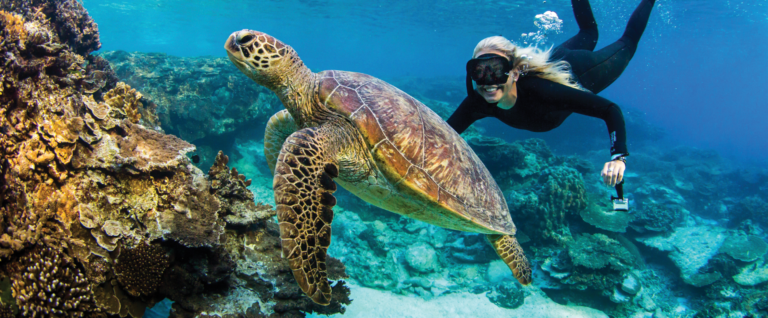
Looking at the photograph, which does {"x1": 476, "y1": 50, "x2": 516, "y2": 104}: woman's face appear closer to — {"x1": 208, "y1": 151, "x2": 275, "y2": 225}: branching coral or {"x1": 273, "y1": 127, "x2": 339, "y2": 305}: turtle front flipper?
{"x1": 273, "y1": 127, "x2": 339, "y2": 305}: turtle front flipper

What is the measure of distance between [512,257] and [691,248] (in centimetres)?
721

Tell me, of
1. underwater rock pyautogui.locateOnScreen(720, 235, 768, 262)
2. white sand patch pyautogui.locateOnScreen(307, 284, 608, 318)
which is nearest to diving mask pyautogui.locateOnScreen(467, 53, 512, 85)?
white sand patch pyautogui.locateOnScreen(307, 284, 608, 318)

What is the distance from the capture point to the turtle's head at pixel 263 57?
2.47 meters

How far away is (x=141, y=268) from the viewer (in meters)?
2.00

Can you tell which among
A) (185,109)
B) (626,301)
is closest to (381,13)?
(185,109)

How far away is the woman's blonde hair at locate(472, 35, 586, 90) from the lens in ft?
8.80

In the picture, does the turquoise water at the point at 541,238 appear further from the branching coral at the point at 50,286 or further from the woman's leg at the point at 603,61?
the woman's leg at the point at 603,61

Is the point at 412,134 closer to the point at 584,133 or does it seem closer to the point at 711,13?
the point at 584,133

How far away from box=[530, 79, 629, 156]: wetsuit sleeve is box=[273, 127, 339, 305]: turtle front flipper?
2059mm

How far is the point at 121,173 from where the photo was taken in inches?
87.7

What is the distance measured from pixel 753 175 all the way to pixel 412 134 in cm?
2192

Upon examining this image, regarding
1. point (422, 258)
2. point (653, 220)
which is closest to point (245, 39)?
point (422, 258)

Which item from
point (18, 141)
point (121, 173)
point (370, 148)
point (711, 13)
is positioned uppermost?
point (711, 13)

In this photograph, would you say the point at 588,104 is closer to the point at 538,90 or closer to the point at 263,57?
the point at 538,90
